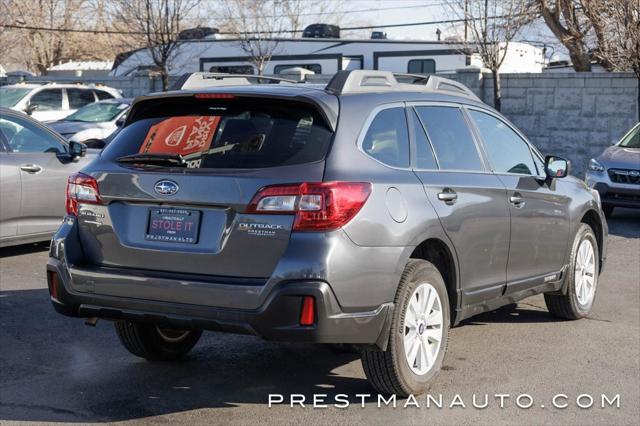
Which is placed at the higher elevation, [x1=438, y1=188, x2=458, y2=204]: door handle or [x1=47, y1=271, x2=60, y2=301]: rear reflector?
[x1=438, y1=188, x2=458, y2=204]: door handle

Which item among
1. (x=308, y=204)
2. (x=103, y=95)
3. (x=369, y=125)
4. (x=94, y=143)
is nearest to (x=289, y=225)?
(x=308, y=204)

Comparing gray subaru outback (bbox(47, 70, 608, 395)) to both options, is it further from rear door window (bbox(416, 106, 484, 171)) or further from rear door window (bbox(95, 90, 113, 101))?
rear door window (bbox(95, 90, 113, 101))

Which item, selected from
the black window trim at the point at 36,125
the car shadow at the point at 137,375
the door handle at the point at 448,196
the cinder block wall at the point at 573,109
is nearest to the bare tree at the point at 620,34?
the cinder block wall at the point at 573,109

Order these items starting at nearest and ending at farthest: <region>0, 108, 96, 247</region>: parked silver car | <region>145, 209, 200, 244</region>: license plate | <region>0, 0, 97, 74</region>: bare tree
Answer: <region>145, 209, 200, 244</region>: license plate
<region>0, 108, 96, 247</region>: parked silver car
<region>0, 0, 97, 74</region>: bare tree

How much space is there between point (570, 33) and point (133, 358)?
59.0 ft

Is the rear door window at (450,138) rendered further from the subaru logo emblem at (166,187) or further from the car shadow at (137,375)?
the subaru logo emblem at (166,187)

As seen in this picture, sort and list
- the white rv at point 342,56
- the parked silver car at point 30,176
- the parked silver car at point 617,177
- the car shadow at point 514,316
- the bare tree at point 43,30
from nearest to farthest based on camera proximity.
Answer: the car shadow at point 514,316 → the parked silver car at point 30,176 → the parked silver car at point 617,177 → the white rv at point 342,56 → the bare tree at point 43,30

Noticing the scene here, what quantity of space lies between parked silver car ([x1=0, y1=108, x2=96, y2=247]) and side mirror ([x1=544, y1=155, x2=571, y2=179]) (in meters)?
5.57

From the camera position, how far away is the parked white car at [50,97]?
20.7 m

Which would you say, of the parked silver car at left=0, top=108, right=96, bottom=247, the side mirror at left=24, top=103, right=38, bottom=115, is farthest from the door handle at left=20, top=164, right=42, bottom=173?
the side mirror at left=24, top=103, right=38, bottom=115

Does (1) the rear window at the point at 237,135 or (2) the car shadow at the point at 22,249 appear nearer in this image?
(1) the rear window at the point at 237,135

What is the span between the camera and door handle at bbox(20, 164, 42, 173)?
33.0 feet

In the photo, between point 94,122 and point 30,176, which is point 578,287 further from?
point 94,122

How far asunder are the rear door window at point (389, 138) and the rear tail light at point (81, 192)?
153 cm
